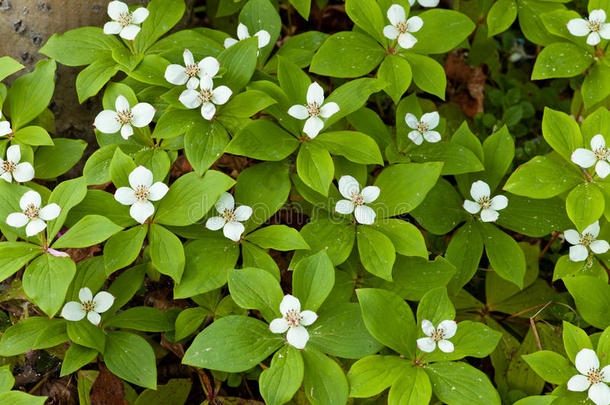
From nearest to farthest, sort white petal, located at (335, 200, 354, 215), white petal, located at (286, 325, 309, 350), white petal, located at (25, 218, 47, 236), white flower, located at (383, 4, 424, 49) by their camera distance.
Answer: white petal, located at (286, 325, 309, 350)
white petal, located at (25, 218, 47, 236)
white petal, located at (335, 200, 354, 215)
white flower, located at (383, 4, 424, 49)

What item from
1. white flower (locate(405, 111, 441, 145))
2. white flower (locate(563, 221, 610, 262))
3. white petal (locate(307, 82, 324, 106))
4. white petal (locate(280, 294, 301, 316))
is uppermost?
white petal (locate(307, 82, 324, 106))

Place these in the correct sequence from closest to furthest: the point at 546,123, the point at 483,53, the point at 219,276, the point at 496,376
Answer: the point at 219,276 < the point at 546,123 < the point at 496,376 < the point at 483,53

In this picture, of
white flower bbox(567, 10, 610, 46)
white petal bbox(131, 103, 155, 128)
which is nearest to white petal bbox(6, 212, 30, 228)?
white petal bbox(131, 103, 155, 128)

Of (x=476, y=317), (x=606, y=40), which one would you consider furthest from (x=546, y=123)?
(x=476, y=317)

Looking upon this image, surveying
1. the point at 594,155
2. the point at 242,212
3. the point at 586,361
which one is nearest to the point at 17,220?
→ the point at 242,212

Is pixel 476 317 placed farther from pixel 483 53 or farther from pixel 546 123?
pixel 483 53

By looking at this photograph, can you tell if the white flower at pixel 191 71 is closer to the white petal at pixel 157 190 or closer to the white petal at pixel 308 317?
the white petal at pixel 157 190

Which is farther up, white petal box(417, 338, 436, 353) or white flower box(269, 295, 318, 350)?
white flower box(269, 295, 318, 350)

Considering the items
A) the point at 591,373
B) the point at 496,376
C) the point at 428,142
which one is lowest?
the point at 496,376

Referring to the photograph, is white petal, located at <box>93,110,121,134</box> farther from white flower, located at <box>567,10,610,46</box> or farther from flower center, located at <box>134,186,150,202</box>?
white flower, located at <box>567,10,610,46</box>
